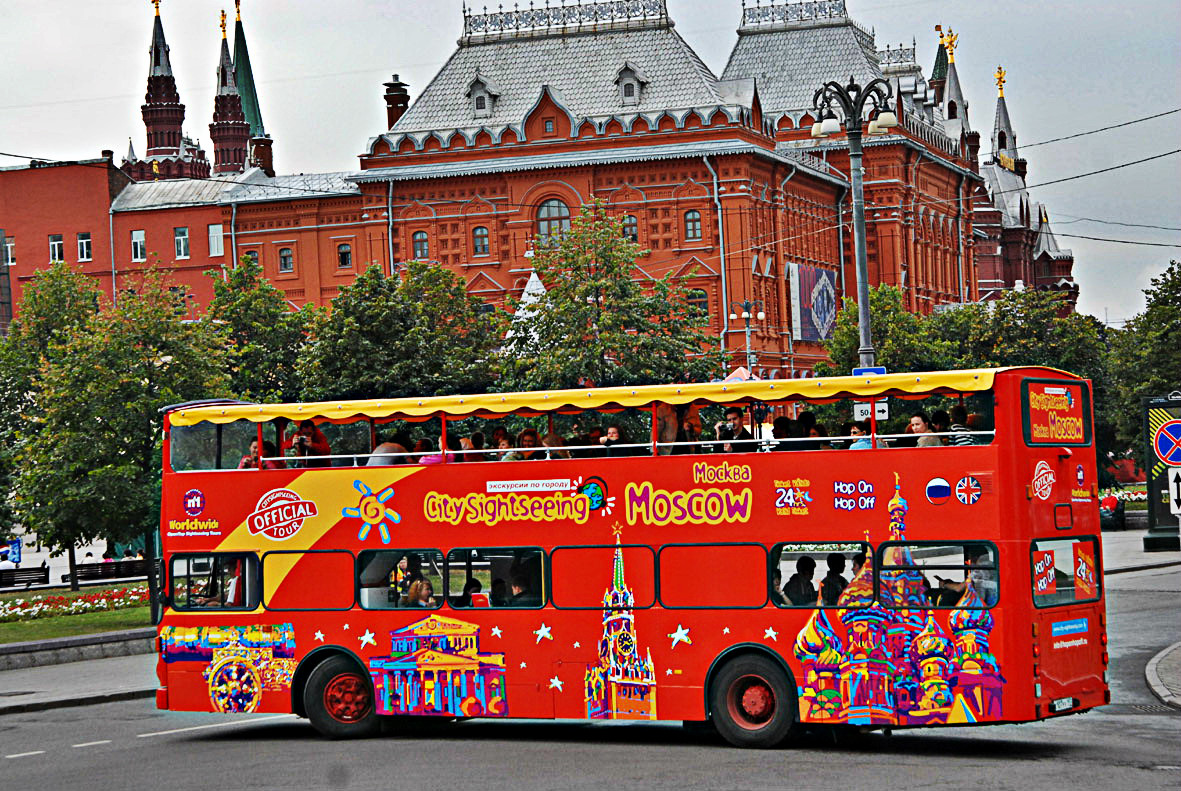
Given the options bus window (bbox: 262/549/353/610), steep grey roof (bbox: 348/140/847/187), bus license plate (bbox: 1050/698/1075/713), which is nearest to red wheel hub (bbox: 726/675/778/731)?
bus license plate (bbox: 1050/698/1075/713)

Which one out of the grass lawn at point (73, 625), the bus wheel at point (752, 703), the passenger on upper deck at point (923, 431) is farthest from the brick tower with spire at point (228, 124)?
the passenger on upper deck at point (923, 431)

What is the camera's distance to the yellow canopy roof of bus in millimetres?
17250

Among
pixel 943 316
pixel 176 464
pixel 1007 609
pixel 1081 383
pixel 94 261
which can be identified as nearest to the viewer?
pixel 1007 609

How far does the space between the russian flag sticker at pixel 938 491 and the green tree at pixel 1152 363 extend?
168ft

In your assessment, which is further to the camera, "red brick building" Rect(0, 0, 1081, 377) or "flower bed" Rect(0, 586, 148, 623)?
"red brick building" Rect(0, 0, 1081, 377)

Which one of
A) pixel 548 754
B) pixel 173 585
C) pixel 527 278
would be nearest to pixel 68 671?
pixel 173 585

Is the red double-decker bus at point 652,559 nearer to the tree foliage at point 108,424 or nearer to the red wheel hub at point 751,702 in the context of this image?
the red wheel hub at point 751,702

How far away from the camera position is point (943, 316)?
77812 millimetres

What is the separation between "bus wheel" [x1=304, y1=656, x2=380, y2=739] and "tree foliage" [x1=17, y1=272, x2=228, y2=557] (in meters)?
16.4

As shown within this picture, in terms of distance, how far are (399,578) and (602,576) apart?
236cm

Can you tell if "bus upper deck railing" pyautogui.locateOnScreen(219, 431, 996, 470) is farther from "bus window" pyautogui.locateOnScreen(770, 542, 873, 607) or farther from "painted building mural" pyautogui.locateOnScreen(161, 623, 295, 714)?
"painted building mural" pyautogui.locateOnScreen(161, 623, 295, 714)

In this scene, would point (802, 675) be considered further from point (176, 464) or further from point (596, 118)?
point (596, 118)

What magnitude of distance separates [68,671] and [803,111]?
68.6m

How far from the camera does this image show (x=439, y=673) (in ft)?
63.3
